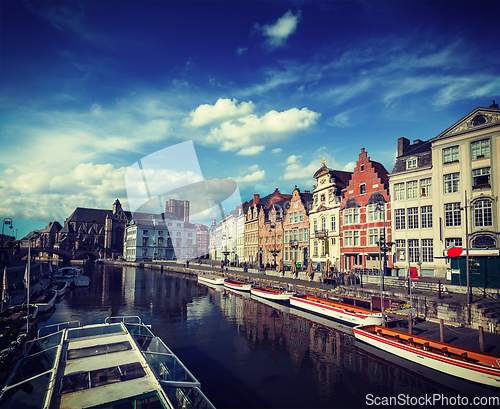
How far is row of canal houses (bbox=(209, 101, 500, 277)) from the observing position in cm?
3009

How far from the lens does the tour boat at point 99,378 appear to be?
27.0 feet

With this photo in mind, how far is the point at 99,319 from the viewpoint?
29.7m

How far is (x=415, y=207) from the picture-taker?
118 ft

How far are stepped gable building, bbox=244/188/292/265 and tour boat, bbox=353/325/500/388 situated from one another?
2065 inches

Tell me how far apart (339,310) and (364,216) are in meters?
18.2

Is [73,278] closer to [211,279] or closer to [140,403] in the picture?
[211,279]

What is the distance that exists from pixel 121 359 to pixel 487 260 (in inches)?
1109

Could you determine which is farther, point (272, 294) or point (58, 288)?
point (58, 288)

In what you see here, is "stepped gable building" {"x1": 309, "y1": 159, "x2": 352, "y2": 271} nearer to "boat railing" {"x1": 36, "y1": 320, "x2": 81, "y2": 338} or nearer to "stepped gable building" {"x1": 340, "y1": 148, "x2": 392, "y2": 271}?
"stepped gable building" {"x1": 340, "y1": 148, "x2": 392, "y2": 271}

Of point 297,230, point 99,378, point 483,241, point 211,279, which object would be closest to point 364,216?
point 483,241

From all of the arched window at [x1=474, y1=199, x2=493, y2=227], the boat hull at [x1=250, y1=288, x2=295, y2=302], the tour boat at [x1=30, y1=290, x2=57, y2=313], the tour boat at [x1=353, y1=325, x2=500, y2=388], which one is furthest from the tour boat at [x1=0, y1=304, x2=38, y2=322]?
the arched window at [x1=474, y1=199, x2=493, y2=227]

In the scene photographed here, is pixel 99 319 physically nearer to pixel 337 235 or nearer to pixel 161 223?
pixel 337 235

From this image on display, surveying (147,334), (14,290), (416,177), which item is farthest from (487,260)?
(14,290)

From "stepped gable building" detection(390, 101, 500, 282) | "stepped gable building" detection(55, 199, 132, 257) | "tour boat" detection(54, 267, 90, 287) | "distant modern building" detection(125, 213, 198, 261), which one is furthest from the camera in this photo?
"stepped gable building" detection(55, 199, 132, 257)
